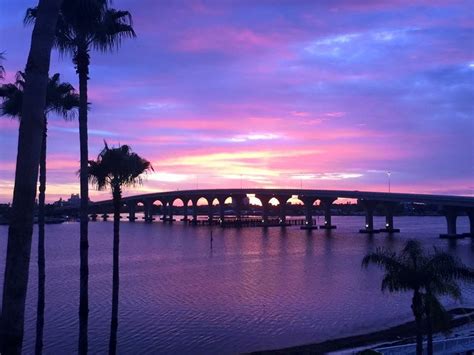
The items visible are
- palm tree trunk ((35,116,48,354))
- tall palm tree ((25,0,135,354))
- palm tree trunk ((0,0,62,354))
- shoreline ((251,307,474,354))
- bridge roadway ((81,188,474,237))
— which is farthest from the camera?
bridge roadway ((81,188,474,237))

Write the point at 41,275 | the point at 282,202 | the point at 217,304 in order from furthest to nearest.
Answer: the point at 282,202 → the point at 217,304 → the point at 41,275

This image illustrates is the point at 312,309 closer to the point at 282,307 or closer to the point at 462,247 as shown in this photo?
the point at 282,307

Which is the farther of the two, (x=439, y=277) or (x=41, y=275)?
(x=41, y=275)

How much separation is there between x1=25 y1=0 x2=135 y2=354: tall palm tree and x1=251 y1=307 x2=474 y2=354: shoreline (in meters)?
12.7

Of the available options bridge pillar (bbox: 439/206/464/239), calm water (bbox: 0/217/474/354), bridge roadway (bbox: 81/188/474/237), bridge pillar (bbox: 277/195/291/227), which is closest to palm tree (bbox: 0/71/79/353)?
calm water (bbox: 0/217/474/354)

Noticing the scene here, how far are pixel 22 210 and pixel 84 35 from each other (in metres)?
9.95

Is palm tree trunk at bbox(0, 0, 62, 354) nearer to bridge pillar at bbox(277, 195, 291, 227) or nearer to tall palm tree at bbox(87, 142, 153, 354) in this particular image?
tall palm tree at bbox(87, 142, 153, 354)

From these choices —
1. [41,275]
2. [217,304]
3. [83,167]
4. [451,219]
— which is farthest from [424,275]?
[451,219]

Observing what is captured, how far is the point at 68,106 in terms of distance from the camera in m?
19.9

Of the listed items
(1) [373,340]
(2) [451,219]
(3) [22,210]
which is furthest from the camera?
(2) [451,219]

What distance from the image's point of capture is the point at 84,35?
49.3 feet

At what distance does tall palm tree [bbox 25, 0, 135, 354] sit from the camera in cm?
1307

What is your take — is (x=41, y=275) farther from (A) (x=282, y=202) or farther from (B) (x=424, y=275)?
(A) (x=282, y=202)

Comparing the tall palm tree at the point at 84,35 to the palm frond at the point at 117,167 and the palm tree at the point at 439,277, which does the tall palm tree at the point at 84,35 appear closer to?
the palm frond at the point at 117,167
